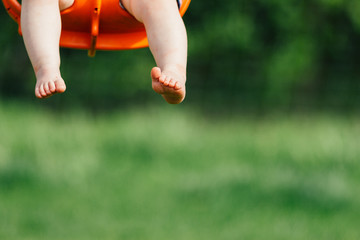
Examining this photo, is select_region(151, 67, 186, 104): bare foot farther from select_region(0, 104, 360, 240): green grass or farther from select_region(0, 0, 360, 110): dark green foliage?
select_region(0, 0, 360, 110): dark green foliage

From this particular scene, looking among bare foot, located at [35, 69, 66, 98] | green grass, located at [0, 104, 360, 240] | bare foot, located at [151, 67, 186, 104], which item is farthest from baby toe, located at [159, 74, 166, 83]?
green grass, located at [0, 104, 360, 240]

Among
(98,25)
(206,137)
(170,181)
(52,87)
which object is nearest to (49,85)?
(52,87)

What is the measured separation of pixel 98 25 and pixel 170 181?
343cm

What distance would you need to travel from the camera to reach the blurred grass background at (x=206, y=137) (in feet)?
13.6

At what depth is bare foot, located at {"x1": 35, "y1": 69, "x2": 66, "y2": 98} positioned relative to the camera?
104 centimetres

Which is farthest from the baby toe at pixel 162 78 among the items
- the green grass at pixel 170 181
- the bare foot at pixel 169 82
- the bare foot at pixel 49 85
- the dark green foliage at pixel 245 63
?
the dark green foliage at pixel 245 63

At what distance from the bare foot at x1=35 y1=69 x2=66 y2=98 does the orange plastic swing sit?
126 millimetres

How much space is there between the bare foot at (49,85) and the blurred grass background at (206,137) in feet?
9.57

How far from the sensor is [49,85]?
1.05 m

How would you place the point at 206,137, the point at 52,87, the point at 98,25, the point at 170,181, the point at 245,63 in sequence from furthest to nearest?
the point at 245,63 → the point at 206,137 → the point at 170,181 → the point at 98,25 → the point at 52,87

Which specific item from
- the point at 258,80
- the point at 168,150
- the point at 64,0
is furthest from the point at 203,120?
the point at 64,0

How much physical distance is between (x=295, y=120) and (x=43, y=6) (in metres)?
4.78

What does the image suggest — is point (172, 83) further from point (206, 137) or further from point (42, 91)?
point (206, 137)

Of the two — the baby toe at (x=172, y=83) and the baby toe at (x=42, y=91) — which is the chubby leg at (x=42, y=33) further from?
the baby toe at (x=172, y=83)
